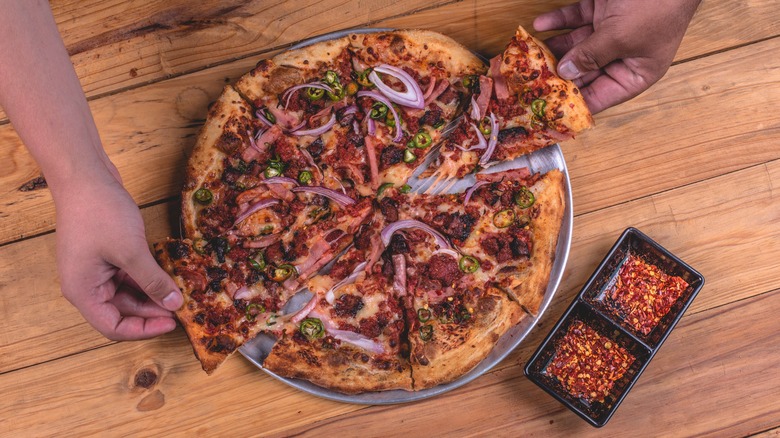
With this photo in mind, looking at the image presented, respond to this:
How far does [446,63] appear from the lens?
167 inches

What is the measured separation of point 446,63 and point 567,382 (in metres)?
2.34

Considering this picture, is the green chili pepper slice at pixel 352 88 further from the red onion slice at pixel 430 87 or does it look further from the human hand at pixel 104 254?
the human hand at pixel 104 254

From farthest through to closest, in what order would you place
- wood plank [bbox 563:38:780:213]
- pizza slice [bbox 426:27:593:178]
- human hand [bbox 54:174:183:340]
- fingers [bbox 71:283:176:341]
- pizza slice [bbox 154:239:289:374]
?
wood plank [bbox 563:38:780:213] → pizza slice [bbox 426:27:593:178] → pizza slice [bbox 154:239:289:374] → fingers [bbox 71:283:176:341] → human hand [bbox 54:174:183:340]

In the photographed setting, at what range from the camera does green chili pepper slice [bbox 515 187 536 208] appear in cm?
410

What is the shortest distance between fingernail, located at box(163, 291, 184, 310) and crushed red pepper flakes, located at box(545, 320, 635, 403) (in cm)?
247

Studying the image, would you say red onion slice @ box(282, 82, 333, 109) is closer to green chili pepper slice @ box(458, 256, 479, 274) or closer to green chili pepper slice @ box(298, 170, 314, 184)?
green chili pepper slice @ box(298, 170, 314, 184)

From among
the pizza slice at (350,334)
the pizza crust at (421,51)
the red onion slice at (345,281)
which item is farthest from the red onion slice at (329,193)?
the pizza crust at (421,51)

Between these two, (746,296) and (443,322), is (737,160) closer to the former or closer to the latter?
(746,296)

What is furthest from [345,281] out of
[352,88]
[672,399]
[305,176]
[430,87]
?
[672,399]

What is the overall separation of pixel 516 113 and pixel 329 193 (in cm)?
138

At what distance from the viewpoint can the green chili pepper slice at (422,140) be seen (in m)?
4.23

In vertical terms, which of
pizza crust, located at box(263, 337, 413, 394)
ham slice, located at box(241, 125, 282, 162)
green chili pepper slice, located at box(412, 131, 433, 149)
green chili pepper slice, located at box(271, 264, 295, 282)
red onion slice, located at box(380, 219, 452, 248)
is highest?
ham slice, located at box(241, 125, 282, 162)

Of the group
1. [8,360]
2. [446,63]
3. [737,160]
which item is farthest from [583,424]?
[8,360]

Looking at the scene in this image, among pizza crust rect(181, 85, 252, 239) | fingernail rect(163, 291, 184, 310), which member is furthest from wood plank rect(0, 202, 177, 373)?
fingernail rect(163, 291, 184, 310)
